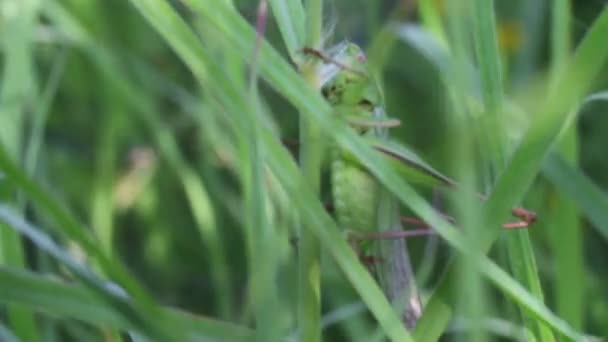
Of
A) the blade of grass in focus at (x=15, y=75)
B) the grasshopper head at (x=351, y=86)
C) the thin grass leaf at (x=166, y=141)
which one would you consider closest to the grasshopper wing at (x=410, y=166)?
the grasshopper head at (x=351, y=86)

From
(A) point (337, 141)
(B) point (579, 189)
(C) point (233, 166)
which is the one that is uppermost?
(A) point (337, 141)

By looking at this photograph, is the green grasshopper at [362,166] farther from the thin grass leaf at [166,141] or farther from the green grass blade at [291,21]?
the thin grass leaf at [166,141]

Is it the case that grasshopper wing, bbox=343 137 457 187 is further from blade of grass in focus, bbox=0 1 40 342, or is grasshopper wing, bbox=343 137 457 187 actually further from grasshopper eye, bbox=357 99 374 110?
blade of grass in focus, bbox=0 1 40 342

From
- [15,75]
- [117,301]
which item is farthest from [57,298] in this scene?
[15,75]

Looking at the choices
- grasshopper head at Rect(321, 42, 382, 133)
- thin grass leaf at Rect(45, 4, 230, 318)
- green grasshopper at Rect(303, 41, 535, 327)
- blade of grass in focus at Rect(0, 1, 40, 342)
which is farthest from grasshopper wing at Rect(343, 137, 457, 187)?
thin grass leaf at Rect(45, 4, 230, 318)

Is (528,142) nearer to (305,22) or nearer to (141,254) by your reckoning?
(305,22)

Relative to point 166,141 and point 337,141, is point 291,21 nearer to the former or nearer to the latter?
point 337,141

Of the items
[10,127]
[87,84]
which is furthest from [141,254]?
[10,127]
